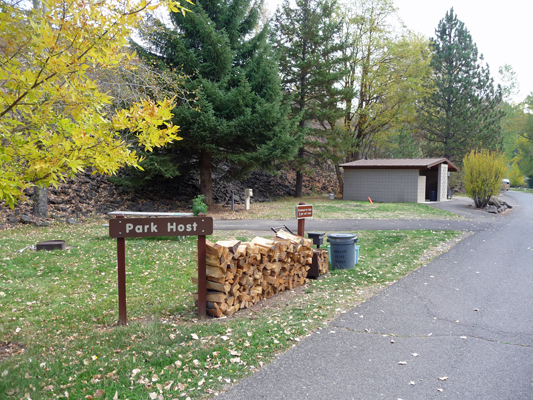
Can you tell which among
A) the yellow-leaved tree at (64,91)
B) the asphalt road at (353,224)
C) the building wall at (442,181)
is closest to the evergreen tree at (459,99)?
the building wall at (442,181)

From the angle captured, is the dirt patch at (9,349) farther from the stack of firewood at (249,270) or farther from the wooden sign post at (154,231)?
the stack of firewood at (249,270)

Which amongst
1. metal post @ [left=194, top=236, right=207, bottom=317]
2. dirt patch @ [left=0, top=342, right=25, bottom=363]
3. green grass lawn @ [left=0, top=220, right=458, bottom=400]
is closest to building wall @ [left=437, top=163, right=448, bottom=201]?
green grass lawn @ [left=0, top=220, right=458, bottom=400]

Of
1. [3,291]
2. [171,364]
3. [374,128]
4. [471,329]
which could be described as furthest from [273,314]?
[374,128]

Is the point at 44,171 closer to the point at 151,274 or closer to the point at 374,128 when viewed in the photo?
the point at 151,274

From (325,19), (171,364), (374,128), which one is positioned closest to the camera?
(171,364)

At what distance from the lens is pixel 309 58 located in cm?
2747

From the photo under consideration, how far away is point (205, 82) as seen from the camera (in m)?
17.2

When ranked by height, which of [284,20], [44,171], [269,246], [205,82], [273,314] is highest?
[284,20]

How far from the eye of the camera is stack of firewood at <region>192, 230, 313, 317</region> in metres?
5.46

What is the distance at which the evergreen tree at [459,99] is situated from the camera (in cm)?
3538

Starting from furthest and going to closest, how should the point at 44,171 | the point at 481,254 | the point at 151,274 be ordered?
the point at 481,254, the point at 151,274, the point at 44,171

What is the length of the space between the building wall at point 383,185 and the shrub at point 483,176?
4186 millimetres

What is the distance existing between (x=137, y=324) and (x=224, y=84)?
14.8 m

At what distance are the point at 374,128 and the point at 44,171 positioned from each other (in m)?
34.2
